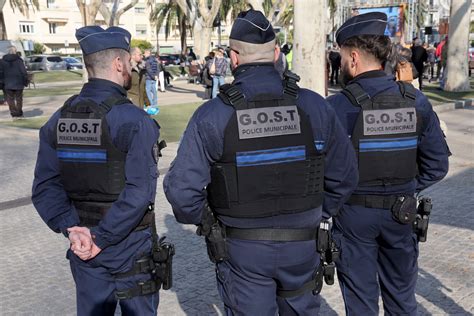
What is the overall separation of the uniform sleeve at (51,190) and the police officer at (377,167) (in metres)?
1.50

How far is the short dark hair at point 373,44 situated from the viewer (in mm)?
2924

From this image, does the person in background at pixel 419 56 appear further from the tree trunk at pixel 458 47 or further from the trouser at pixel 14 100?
the trouser at pixel 14 100

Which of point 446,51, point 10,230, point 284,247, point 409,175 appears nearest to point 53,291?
point 10,230

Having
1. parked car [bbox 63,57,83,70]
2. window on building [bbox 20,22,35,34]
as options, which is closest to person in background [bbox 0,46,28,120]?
parked car [bbox 63,57,83,70]

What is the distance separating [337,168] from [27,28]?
237 ft

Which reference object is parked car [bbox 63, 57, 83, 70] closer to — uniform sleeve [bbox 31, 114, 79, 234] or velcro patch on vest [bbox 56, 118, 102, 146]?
uniform sleeve [bbox 31, 114, 79, 234]

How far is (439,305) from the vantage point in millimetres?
3934

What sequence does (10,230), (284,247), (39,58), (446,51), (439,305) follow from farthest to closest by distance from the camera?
1. (39,58)
2. (446,51)
3. (10,230)
4. (439,305)
5. (284,247)

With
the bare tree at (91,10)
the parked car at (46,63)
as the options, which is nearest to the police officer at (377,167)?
the bare tree at (91,10)

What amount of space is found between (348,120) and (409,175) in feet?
1.60

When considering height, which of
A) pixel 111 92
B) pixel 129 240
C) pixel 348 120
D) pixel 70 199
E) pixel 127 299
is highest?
pixel 111 92

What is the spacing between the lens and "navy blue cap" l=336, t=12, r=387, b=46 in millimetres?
2932

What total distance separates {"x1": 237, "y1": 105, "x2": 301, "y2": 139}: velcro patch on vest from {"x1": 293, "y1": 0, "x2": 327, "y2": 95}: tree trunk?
635cm

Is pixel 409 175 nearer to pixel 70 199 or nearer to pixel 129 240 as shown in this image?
pixel 129 240
